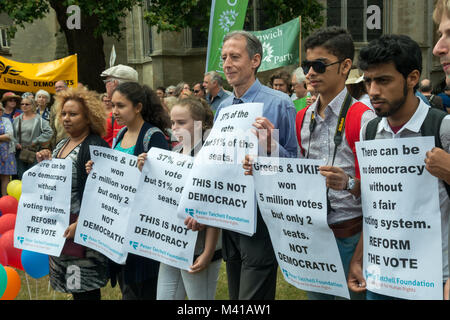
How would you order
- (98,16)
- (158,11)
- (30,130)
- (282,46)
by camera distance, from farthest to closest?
(158,11) → (98,16) → (30,130) → (282,46)

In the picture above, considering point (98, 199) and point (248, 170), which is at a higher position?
point (248, 170)

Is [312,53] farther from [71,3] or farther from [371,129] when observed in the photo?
[71,3]

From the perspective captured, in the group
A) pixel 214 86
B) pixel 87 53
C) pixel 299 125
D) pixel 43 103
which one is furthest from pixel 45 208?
pixel 87 53

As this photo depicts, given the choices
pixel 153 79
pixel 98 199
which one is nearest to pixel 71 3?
pixel 153 79

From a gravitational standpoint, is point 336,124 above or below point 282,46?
below

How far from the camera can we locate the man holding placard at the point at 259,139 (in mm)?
3131

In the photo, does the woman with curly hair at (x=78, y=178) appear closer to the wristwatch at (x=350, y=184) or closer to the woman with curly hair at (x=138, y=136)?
the woman with curly hair at (x=138, y=136)

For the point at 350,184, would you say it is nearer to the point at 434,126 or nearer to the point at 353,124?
the point at 353,124

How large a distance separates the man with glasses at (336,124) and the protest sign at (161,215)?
2.96 ft

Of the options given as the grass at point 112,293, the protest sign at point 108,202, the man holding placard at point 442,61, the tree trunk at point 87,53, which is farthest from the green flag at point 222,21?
the tree trunk at point 87,53

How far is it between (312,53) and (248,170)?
2.45ft

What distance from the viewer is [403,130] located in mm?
2514

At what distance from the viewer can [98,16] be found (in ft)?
53.0

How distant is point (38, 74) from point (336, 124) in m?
9.74
